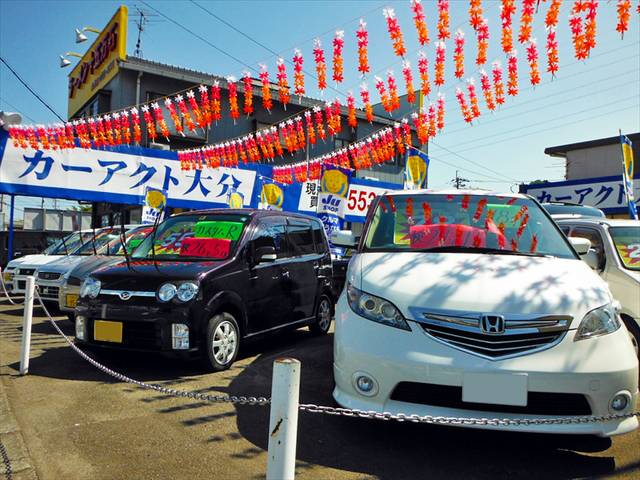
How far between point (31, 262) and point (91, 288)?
15.6 ft

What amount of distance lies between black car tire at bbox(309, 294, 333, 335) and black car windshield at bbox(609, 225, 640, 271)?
3426 millimetres

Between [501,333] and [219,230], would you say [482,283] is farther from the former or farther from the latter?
[219,230]

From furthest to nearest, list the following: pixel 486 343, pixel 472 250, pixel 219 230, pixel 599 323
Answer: pixel 219 230, pixel 472 250, pixel 599 323, pixel 486 343

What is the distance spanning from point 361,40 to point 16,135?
275 inches

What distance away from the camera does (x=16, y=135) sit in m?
9.38

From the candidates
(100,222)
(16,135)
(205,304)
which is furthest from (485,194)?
(100,222)

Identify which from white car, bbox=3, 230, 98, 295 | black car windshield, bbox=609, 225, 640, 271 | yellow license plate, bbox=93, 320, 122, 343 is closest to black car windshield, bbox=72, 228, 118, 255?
white car, bbox=3, 230, 98, 295

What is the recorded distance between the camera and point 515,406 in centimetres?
248

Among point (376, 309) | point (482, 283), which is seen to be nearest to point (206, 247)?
point (376, 309)

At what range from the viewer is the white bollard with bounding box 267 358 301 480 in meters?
1.72

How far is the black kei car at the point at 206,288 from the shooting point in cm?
416

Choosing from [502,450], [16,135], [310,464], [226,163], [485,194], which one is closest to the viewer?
[310,464]

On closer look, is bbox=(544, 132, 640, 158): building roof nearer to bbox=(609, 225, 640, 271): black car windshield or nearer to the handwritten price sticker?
bbox=(609, 225, 640, 271): black car windshield

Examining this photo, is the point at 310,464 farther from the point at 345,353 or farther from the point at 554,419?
the point at 554,419
